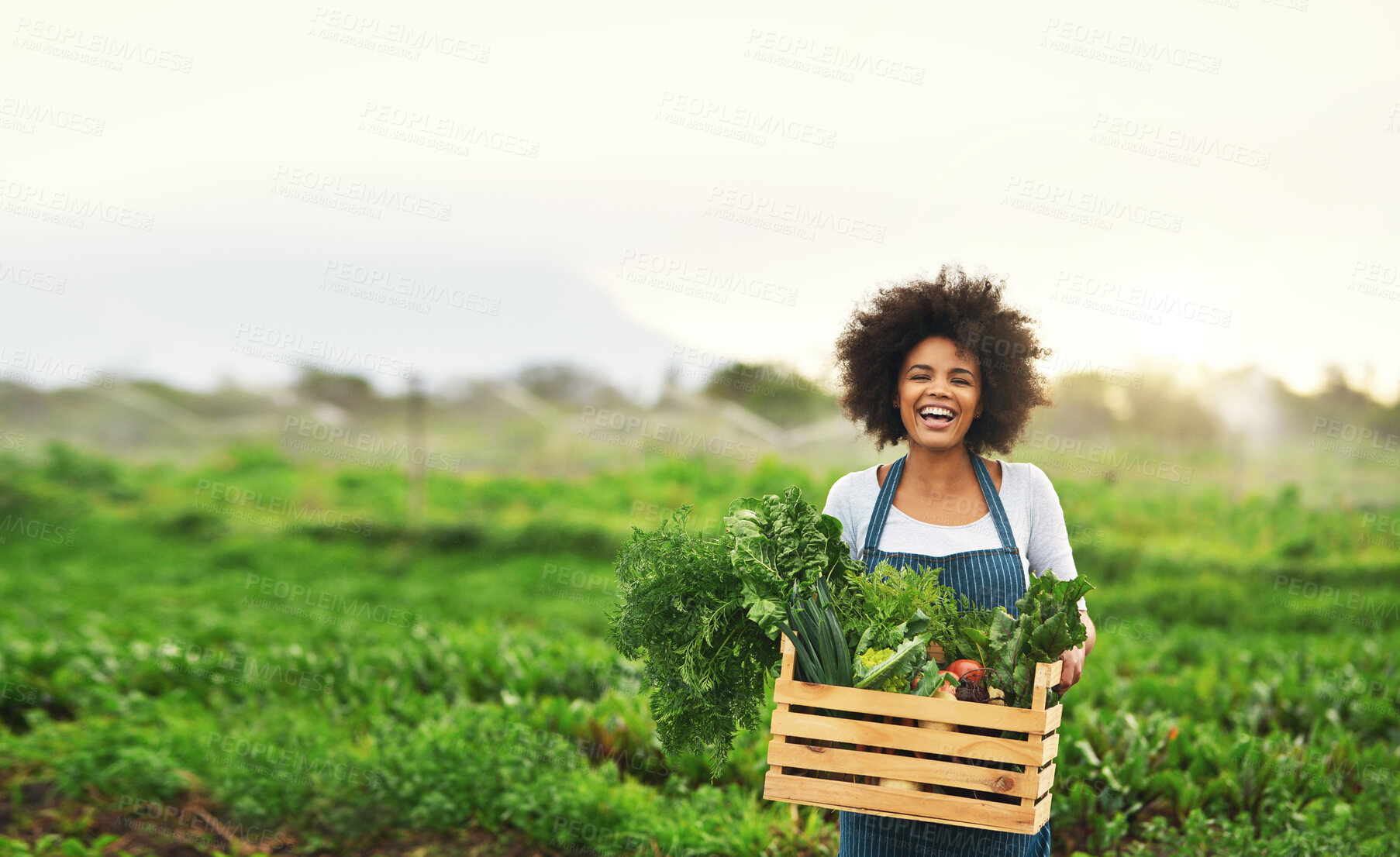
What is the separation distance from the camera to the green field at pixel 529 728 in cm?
483

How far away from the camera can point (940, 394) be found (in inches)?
119

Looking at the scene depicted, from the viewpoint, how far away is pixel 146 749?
5613 millimetres

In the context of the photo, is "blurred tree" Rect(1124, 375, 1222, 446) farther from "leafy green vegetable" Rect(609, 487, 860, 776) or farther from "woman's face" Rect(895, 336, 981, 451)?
"leafy green vegetable" Rect(609, 487, 860, 776)

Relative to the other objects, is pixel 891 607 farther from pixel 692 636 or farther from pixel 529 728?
pixel 529 728

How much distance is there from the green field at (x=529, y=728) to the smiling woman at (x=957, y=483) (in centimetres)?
96

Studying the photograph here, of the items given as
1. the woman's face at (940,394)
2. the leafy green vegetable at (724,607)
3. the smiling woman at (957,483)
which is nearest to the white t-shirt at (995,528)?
the smiling woman at (957,483)

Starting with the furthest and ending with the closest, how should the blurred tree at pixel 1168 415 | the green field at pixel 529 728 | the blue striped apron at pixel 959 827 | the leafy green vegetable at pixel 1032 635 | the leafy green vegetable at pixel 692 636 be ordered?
the blurred tree at pixel 1168 415
the green field at pixel 529 728
the blue striped apron at pixel 959 827
the leafy green vegetable at pixel 692 636
the leafy green vegetable at pixel 1032 635

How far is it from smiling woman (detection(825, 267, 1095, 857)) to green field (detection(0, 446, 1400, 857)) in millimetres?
962

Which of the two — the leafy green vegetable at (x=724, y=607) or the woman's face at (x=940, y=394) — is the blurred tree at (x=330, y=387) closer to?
the woman's face at (x=940, y=394)

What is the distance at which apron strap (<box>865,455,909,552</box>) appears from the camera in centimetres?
307

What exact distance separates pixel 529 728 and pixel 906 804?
3.58 metres

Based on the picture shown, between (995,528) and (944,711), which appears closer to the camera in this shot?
(944,711)

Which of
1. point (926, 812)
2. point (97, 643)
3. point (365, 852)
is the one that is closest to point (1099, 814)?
point (926, 812)

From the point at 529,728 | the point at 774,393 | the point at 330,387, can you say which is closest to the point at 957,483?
the point at 529,728
